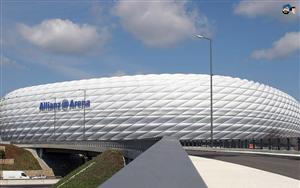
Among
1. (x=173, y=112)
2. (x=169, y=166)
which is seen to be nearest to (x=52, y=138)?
(x=173, y=112)

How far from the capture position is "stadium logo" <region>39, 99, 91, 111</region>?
4283 inches

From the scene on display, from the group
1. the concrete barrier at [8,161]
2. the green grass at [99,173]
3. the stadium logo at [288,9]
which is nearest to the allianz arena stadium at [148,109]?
the concrete barrier at [8,161]

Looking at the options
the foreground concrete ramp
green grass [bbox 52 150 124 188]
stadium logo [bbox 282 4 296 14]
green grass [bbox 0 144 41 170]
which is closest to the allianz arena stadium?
green grass [bbox 0 144 41 170]

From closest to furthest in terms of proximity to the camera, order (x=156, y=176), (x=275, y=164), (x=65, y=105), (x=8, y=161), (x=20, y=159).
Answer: (x=156, y=176)
(x=275, y=164)
(x=8, y=161)
(x=20, y=159)
(x=65, y=105)

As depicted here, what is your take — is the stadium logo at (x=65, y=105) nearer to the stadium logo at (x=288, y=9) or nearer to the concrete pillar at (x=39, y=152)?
the concrete pillar at (x=39, y=152)

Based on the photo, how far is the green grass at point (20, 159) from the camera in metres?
84.4

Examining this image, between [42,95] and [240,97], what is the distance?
42.9 metres

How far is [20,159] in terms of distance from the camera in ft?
283

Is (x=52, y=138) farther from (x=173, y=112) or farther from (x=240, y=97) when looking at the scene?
(x=240, y=97)

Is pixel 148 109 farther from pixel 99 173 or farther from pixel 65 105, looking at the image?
pixel 99 173

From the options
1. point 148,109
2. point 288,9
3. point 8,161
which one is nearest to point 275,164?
point 288,9

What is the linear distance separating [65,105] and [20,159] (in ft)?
87.5

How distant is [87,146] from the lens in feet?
222

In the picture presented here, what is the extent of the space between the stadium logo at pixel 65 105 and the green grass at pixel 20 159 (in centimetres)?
2042
